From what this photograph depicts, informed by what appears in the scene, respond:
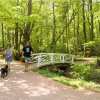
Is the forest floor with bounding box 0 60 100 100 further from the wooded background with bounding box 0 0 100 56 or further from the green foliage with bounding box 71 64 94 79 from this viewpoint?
the wooded background with bounding box 0 0 100 56

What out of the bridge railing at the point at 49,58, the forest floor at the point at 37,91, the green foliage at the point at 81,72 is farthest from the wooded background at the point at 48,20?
the forest floor at the point at 37,91

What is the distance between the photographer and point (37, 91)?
12484 millimetres

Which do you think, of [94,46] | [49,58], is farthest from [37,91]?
[94,46]

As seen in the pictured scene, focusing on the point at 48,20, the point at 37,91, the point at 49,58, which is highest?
the point at 48,20

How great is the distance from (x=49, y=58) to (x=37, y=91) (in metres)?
11.3

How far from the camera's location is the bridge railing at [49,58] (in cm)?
2177

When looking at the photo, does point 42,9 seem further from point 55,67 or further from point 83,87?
point 83,87

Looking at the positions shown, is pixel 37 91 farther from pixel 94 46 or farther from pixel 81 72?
pixel 94 46

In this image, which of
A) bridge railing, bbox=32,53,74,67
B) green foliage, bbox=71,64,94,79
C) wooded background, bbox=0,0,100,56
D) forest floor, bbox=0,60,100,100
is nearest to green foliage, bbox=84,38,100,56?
wooded background, bbox=0,0,100,56

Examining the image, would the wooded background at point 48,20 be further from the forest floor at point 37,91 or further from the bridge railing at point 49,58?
the forest floor at point 37,91

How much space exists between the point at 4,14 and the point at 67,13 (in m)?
13.4

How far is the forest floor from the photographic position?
37.4 ft

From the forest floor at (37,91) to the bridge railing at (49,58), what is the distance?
599 cm

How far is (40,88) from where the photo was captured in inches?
514
